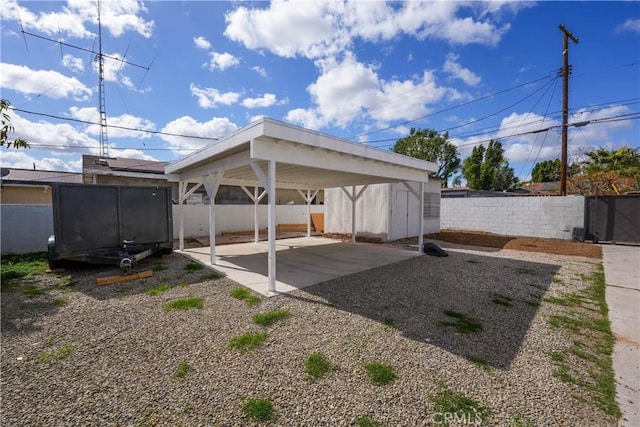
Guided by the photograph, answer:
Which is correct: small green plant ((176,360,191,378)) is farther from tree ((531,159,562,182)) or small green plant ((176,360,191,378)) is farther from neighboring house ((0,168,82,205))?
tree ((531,159,562,182))

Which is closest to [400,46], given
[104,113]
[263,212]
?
→ [263,212]

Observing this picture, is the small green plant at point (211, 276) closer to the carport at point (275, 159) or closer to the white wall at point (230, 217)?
the carport at point (275, 159)

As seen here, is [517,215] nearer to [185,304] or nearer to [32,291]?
[185,304]

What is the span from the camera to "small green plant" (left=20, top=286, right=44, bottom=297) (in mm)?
4478

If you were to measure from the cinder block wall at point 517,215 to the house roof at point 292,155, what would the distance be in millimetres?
7261

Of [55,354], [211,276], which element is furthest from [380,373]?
[211,276]

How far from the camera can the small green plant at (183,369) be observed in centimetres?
237

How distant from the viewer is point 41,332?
317 centimetres

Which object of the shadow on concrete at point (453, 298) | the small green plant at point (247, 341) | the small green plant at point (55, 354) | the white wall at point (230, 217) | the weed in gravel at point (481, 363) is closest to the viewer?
the weed in gravel at point (481, 363)

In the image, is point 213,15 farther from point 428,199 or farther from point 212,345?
point 428,199

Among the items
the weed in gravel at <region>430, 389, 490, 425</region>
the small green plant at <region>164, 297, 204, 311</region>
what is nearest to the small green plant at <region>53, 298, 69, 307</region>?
the small green plant at <region>164, 297, 204, 311</region>

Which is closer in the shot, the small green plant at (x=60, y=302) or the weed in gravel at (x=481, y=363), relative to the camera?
the weed in gravel at (x=481, y=363)

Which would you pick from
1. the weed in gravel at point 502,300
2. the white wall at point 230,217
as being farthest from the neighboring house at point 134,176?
the weed in gravel at point 502,300

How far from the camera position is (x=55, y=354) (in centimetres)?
271
